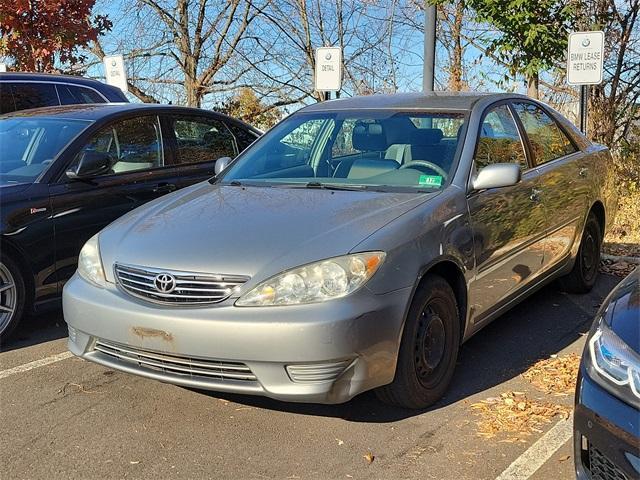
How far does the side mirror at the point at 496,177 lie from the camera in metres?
3.74

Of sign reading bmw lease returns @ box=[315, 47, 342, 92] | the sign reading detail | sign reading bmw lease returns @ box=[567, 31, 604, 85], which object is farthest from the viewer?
the sign reading detail

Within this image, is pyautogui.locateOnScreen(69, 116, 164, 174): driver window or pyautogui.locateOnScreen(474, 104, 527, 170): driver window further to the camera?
pyautogui.locateOnScreen(69, 116, 164, 174): driver window

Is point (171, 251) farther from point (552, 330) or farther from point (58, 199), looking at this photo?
point (552, 330)

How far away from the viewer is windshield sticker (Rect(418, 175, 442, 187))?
3.77 m

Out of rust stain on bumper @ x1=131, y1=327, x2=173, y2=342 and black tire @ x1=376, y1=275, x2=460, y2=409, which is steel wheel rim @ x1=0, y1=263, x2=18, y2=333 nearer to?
rust stain on bumper @ x1=131, y1=327, x2=173, y2=342

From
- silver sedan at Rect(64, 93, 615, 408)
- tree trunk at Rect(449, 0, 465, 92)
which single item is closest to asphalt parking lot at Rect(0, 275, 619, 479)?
silver sedan at Rect(64, 93, 615, 408)

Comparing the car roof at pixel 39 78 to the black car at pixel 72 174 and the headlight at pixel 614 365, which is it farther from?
the headlight at pixel 614 365

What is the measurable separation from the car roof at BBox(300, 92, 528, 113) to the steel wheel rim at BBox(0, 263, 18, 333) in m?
2.26

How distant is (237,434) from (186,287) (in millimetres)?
754

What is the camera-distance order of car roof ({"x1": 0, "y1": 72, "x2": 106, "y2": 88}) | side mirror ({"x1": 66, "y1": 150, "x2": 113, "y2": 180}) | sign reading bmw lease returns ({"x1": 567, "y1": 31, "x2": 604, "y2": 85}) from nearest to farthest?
side mirror ({"x1": 66, "y1": 150, "x2": 113, "y2": 180}) < car roof ({"x1": 0, "y1": 72, "x2": 106, "y2": 88}) < sign reading bmw lease returns ({"x1": 567, "y1": 31, "x2": 604, "y2": 85})

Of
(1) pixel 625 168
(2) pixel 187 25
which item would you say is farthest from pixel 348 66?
(1) pixel 625 168

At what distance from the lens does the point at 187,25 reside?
15.6 metres

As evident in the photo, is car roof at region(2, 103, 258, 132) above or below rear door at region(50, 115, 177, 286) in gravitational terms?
above

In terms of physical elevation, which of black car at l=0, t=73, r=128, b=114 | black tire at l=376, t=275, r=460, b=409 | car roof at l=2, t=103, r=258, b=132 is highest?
black car at l=0, t=73, r=128, b=114
